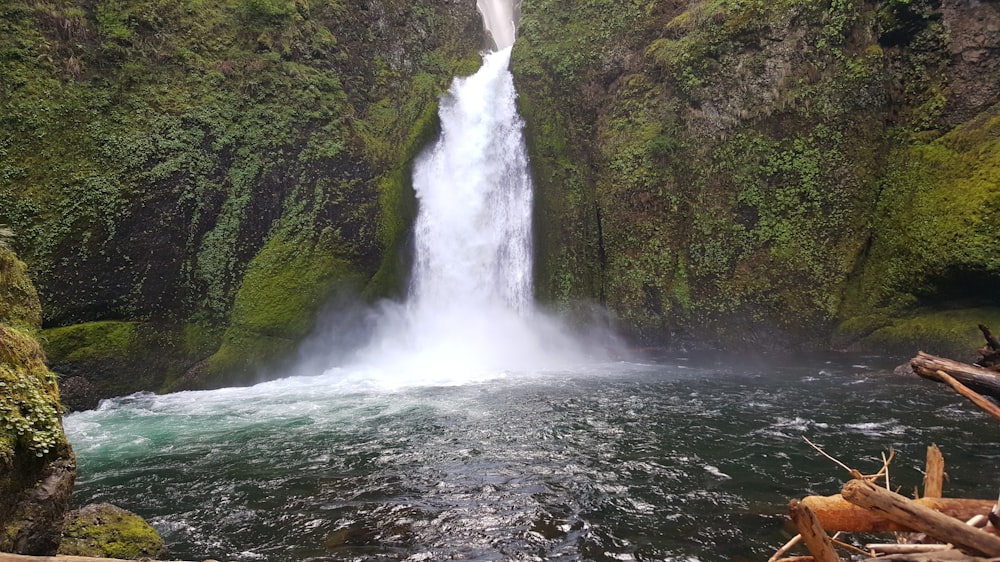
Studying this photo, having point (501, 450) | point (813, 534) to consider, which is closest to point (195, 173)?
point (501, 450)

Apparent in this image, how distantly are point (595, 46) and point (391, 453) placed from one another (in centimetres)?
1768

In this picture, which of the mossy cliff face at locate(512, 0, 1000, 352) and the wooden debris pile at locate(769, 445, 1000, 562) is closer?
the wooden debris pile at locate(769, 445, 1000, 562)

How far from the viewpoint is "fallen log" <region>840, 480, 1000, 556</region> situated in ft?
6.39

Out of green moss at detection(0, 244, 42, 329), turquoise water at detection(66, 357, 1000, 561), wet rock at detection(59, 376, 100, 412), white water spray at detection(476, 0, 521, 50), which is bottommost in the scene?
turquoise water at detection(66, 357, 1000, 561)

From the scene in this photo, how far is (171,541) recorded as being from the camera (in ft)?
18.1

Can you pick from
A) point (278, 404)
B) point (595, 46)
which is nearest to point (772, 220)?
point (595, 46)

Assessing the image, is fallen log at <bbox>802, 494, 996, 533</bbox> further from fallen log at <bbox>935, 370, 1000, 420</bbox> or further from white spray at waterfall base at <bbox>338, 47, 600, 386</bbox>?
white spray at waterfall base at <bbox>338, 47, 600, 386</bbox>

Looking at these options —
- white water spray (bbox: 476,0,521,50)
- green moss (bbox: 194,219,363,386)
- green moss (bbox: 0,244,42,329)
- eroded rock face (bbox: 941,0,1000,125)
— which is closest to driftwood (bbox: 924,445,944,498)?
green moss (bbox: 0,244,42,329)

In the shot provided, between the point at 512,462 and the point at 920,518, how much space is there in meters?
5.90

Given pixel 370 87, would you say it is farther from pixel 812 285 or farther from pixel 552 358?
pixel 812 285

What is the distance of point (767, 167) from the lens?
16.2m

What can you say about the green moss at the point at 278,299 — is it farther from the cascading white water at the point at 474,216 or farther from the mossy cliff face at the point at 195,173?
the cascading white water at the point at 474,216

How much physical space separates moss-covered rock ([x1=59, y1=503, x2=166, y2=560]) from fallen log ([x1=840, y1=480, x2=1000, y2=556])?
585cm

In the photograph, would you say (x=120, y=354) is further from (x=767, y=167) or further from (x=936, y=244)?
(x=936, y=244)
